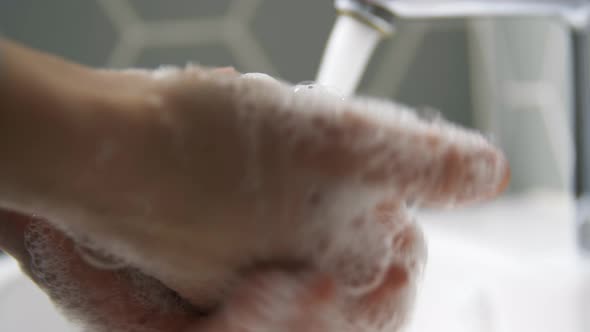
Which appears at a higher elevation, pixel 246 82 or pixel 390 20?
pixel 390 20

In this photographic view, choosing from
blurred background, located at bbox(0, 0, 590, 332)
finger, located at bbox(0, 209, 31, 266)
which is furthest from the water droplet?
blurred background, located at bbox(0, 0, 590, 332)

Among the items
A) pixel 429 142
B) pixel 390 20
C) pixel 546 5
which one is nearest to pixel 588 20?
pixel 546 5

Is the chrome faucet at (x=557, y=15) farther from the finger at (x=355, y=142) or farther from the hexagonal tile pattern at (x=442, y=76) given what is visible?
the hexagonal tile pattern at (x=442, y=76)

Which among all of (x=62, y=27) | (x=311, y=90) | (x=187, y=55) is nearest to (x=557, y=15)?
(x=311, y=90)

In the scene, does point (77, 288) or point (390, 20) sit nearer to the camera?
point (77, 288)

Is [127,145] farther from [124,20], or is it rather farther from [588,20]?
[124,20]

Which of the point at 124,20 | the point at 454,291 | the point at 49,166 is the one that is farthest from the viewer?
the point at 124,20
